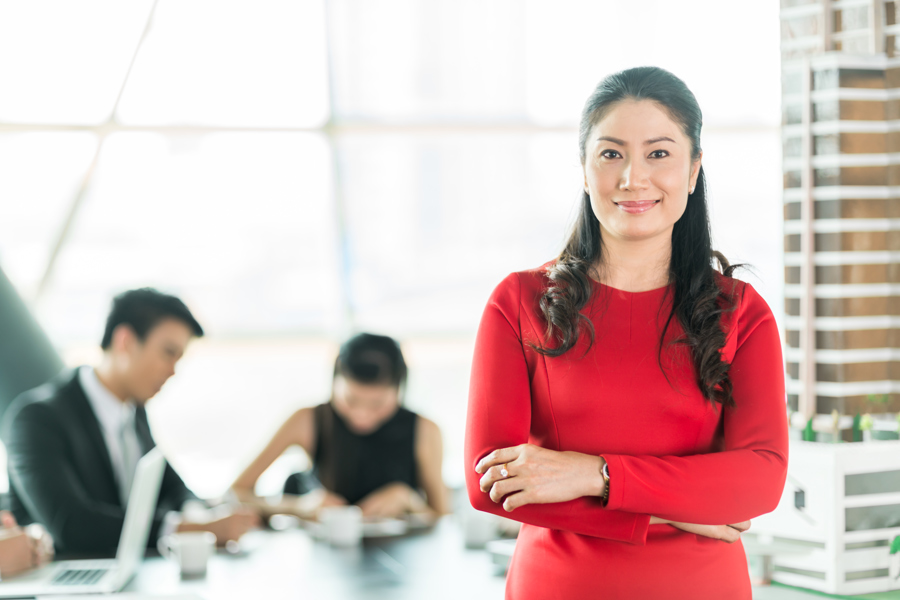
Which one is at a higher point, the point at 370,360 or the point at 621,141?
the point at 621,141

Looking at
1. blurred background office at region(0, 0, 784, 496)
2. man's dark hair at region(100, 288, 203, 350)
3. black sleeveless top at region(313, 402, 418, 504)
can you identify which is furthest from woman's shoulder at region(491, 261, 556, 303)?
blurred background office at region(0, 0, 784, 496)

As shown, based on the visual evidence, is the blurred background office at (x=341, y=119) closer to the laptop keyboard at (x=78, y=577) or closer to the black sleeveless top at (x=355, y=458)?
the black sleeveless top at (x=355, y=458)

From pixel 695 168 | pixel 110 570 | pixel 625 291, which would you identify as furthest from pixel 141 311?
pixel 695 168

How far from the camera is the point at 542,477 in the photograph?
127 cm

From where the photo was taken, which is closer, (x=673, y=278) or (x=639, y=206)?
(x=639, y=206)

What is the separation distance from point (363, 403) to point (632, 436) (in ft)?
7.31

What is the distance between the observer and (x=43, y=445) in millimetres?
2668

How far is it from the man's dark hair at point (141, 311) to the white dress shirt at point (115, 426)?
17cm

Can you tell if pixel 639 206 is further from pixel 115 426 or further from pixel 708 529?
pixel 115 426

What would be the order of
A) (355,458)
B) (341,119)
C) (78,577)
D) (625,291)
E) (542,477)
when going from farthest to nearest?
(341,119) → (355,458) → (78,577) → (625,291) → (542,477)

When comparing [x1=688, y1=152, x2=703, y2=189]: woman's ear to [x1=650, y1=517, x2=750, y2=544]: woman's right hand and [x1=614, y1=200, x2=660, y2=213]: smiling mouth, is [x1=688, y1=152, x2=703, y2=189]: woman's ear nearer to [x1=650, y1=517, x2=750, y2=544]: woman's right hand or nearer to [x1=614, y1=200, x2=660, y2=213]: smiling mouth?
[x1=614, y1=200, x2=660, y2=213]: smiling mouth

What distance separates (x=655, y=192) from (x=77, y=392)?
2.25 meters

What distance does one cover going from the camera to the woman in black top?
3391mm

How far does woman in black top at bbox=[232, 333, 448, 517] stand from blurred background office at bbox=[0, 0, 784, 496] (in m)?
1.23
